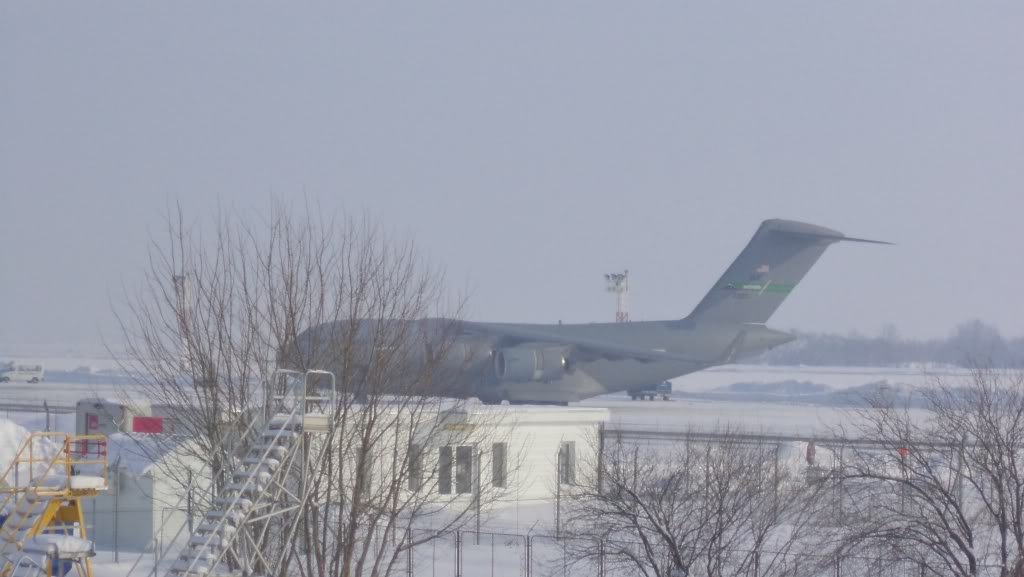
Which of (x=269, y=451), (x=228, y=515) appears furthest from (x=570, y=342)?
(x=228, y=515)

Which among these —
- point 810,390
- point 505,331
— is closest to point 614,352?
point 505,331

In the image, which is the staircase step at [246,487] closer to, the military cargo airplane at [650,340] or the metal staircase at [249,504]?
the metal staircase at [249,504]

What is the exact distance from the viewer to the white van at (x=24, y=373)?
8044 cm

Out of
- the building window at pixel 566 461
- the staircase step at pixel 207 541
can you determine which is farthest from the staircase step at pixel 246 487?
the building window at pixel 566 461

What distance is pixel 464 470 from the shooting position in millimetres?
22906

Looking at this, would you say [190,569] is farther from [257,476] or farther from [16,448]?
[16,448]

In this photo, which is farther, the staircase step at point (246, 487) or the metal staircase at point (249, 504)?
the staircase step at point (246, 487)

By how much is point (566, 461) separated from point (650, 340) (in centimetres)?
1193

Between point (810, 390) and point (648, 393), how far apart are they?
18.8 m

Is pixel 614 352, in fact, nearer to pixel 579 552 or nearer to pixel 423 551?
pixel 423 551

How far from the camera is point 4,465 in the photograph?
2217 centimetres

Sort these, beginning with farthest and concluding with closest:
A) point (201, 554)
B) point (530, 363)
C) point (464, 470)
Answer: point (530, 363) < point (464, 470) < point (201, 554)

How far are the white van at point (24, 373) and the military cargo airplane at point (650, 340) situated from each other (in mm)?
53804

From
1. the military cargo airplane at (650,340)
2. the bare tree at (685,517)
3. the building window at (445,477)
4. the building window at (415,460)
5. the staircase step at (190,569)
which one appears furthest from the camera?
the military cargo airplane at (650,340)
